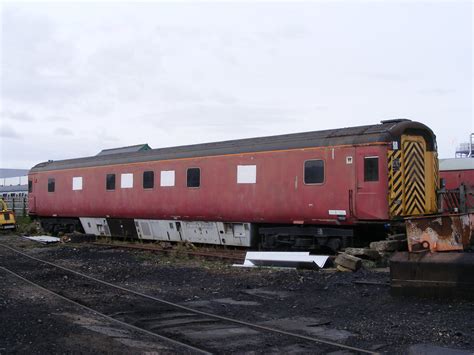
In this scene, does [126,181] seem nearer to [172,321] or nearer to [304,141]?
[304,141]

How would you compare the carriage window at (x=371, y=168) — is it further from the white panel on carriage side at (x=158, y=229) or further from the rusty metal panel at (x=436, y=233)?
the white panel on carriage side at (x=158, y=229)

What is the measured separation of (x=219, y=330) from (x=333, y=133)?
25.8 ft

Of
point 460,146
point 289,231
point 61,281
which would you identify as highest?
point 460,146

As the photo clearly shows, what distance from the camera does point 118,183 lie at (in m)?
19.5

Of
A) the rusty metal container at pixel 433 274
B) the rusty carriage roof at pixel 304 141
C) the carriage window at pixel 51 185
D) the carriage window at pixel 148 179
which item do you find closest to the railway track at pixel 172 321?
the rusty metal container at pixel 433 274

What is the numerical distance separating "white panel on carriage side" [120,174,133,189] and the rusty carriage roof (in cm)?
58

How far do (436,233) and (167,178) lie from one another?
10.5m

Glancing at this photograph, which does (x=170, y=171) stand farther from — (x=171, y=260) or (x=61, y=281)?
(x=61, y=281)

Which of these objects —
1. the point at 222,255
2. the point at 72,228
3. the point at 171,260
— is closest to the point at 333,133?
the point at 222,255

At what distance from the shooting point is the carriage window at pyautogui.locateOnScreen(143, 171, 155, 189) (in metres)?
18.0

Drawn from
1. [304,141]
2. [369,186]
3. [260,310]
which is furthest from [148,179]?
[260,310]

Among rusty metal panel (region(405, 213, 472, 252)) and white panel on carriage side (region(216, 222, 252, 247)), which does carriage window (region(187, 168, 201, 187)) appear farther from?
rusty metal panel (region(405, 213, 472, 252))

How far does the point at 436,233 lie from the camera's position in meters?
8.72

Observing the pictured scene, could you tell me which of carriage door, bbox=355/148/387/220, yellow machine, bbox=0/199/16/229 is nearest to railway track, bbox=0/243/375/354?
carriage door, bbox=355/148/387/220
